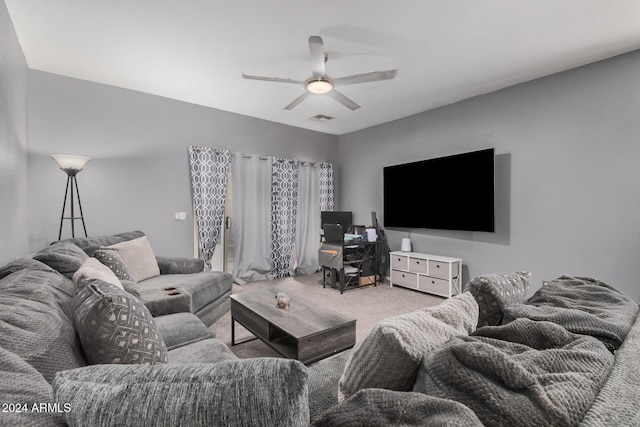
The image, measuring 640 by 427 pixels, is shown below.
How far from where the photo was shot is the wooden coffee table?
1869 mm

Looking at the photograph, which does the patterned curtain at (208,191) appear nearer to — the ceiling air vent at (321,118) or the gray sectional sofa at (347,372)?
the ceiling air vent at (321,118)

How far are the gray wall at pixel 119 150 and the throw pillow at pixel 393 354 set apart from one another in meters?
3.69

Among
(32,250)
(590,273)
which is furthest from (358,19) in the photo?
(32,250)

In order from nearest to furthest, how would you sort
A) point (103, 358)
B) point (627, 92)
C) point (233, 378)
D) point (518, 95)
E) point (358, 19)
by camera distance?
point (233, 378) < point (103, 358) < point (358, 19) < point (627, 92) < point (518, 95)

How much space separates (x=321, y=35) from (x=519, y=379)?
8.66 ft

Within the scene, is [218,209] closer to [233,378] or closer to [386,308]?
[386,308]

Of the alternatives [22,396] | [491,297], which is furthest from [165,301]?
[491,297]

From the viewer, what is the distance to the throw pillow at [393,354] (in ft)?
2.76

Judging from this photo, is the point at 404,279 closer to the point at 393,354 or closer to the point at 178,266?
the point at 178,266

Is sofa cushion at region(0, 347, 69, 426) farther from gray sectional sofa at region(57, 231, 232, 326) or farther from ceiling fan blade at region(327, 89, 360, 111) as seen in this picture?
ceiling fan blade at region(327, 89, 360, 111)

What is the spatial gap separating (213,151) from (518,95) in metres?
4.02

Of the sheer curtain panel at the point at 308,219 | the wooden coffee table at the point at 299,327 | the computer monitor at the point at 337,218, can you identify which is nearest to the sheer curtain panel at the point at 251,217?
the sheer curtain panel at the point at 308,219

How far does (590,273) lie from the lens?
2.91m

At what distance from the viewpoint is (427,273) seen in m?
3.93
